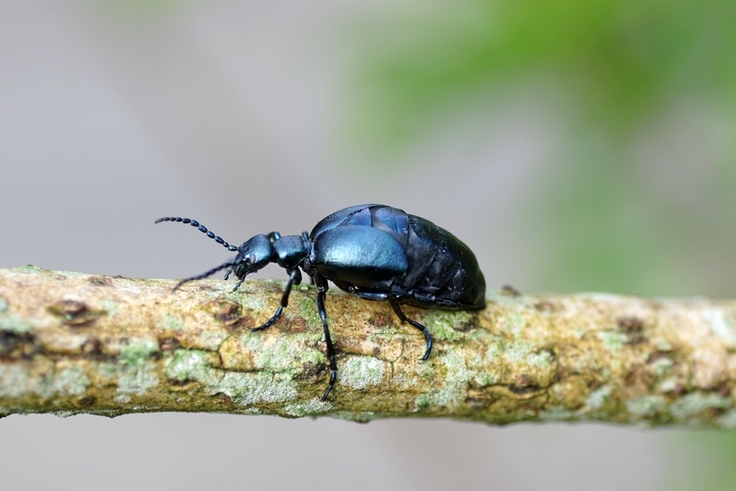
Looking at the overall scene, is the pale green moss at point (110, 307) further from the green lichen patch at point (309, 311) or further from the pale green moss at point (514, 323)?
the pale green moss at point (514, 323)

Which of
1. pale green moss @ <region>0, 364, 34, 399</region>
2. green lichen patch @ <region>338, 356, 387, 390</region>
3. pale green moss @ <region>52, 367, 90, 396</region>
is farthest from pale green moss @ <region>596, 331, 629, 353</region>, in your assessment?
pale green moss @ <region>0, 364, 34, 399</region>

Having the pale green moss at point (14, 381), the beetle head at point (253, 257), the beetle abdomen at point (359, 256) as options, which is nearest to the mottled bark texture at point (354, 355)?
the pale green moss at point (14, 381)

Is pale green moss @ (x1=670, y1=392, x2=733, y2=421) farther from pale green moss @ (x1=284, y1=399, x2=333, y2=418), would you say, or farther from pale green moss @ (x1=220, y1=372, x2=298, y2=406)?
pale green moss @ (x1=220, y1=372, x2=298, y2=406)

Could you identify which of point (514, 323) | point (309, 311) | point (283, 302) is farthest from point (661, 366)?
point (283, 302)

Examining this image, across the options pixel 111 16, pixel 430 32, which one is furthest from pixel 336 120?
pixel 111 16

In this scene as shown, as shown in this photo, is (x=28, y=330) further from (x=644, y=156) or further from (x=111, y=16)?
(x=644, y=156)

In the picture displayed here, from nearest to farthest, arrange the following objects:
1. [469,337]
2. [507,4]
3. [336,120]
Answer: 1. [469,337]
2. [507,4]
3. [336,120]

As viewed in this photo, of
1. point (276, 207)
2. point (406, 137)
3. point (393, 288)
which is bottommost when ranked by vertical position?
point (393, 288)
